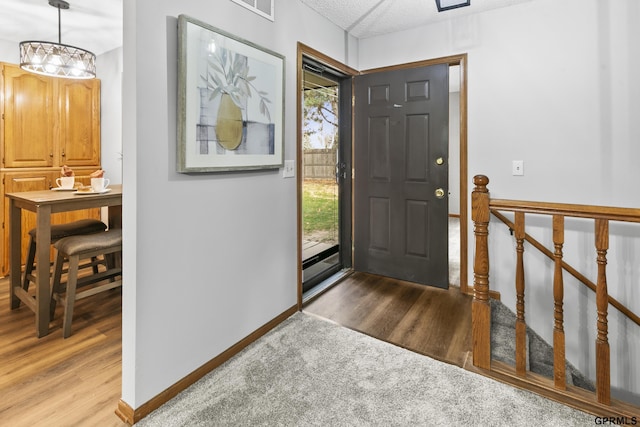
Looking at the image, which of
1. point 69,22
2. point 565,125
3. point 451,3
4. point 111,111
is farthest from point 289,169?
point 111,111

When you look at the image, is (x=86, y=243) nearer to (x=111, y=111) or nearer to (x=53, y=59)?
(x=53, y=59)

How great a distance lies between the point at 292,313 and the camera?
265 centimetres

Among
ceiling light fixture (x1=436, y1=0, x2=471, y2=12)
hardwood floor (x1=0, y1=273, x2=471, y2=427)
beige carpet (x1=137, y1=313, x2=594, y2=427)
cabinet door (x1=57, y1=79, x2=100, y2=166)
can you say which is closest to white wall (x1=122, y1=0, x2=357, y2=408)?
beige carpet (x1=137, y1=313, x2=594, y2=427)

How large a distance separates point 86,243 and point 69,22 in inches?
85.0

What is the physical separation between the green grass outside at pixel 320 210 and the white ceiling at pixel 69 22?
2.38 meters

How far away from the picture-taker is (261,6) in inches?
86.0

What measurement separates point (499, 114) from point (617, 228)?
117cm

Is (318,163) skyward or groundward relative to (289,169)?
skyward

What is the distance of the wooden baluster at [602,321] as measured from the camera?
163cm

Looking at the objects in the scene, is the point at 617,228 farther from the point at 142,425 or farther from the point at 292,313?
the point at 142,425

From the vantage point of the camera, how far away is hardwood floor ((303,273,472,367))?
2.24 meters

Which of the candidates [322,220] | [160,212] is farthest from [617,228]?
[160,212]

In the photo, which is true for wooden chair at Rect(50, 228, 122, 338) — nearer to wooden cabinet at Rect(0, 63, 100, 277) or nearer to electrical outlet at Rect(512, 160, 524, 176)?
wooden cabinet at Rect(0, 63, 100, 277)

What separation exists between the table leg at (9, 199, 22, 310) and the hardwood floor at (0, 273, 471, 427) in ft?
0.69
